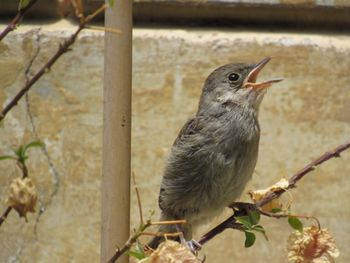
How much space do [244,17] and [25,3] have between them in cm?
208

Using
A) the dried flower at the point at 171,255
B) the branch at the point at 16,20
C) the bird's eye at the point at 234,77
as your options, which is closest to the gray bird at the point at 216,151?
the bird's eye at the point at 234,77

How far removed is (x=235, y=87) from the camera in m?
2.70

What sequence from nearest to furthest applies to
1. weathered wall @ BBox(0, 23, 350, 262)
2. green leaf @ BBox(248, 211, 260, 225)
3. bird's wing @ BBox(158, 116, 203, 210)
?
green leaf @ BBox(248, 211, 260, 225), bird's wing @ BBox(158, 116, 203, 210), weathered wall @ BBox(0, 23, 350, 262)

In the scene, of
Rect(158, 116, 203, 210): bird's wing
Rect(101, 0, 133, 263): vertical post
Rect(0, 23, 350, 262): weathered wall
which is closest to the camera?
Rect(101, 0, 133, 263): vertical post

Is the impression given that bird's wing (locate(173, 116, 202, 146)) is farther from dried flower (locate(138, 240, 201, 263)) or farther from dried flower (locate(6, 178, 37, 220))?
dried flower (locate(6, 178, 37, 220))

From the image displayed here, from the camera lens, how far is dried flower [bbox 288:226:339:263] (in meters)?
1.54

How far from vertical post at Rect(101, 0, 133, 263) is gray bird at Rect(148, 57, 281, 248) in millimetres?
1002

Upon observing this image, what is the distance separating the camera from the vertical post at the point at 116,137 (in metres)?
1.51

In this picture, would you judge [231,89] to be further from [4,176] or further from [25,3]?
[25,3]

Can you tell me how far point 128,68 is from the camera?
60.0 inches

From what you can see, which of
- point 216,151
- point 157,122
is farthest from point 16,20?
point 157,122

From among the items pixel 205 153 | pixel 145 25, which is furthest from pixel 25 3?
pixel 145 25

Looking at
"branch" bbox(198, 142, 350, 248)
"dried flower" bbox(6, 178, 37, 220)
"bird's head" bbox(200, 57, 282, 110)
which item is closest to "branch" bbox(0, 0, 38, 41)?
"dried flower" bbox(6, 178, 37, 220)

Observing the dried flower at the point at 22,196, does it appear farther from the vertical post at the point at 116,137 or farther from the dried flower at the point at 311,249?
the dried flower at the point at 311,249
